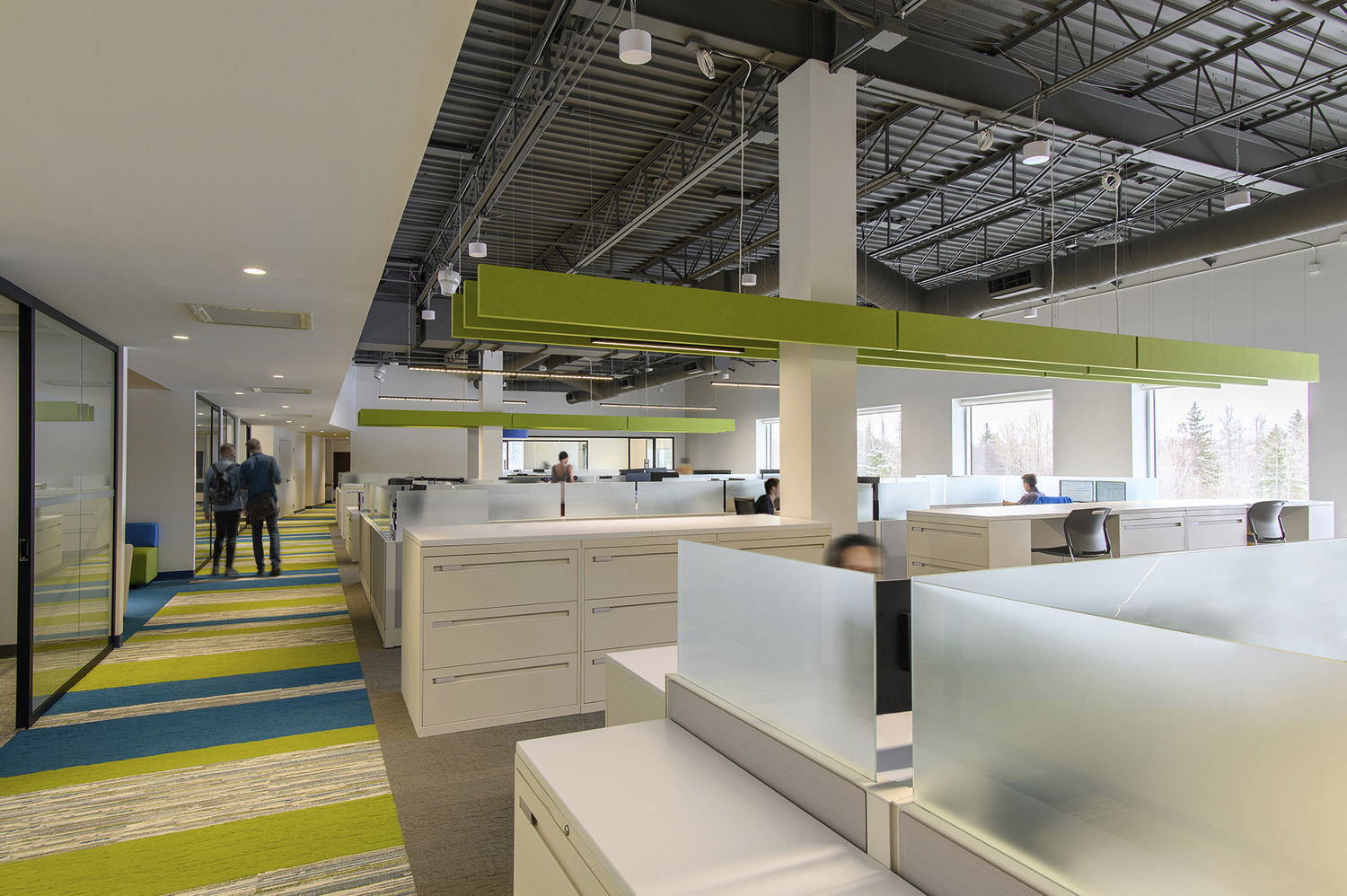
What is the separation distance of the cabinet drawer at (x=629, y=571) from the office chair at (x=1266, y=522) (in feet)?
19.2

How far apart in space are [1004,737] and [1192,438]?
36.3 ft

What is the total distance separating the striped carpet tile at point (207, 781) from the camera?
2.61 m

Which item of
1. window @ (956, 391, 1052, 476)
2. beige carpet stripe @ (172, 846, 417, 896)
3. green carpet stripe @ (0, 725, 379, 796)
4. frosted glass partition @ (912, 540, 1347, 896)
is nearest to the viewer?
frosted glass partition @ (912, 540, 1347, 896)

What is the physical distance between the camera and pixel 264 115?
2.17m

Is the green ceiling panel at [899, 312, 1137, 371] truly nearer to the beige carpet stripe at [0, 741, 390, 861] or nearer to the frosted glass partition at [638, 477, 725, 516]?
the frosted glass partition at [638, 477, 725, 516]

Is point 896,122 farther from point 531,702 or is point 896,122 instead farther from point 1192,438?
point 1192,438

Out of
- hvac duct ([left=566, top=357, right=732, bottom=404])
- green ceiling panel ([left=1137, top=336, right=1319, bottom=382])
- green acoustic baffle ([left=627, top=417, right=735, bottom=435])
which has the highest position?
hvac duct ([left=566, top=357, right=732, bottom=404])

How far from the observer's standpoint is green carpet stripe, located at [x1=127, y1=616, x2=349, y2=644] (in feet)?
19.9

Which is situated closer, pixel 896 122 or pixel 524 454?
pixel 896 122

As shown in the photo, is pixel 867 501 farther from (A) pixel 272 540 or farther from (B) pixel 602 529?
(A) pixel 272 540

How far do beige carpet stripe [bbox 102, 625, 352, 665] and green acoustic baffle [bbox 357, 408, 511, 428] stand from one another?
24.0ft

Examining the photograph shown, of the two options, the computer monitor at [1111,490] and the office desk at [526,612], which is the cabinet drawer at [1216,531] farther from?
the office desk at [526,612]

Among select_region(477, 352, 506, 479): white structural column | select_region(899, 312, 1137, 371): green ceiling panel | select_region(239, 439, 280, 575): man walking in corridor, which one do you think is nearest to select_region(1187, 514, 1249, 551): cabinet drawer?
select_region(899, 312, 1137, 371): green ceiling panel

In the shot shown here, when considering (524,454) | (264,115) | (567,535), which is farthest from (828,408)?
(524,454)
